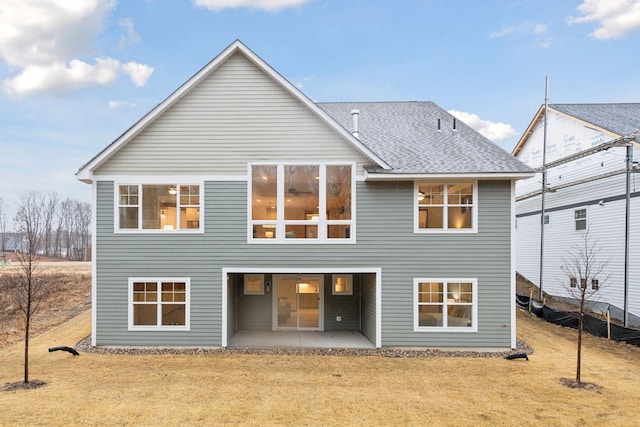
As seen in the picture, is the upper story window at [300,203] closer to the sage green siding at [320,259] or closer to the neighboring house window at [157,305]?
the sage green siding at [320,259]

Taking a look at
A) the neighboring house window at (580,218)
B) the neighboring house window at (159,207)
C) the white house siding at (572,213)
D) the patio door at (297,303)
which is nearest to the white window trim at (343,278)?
the patio door at (297,303)

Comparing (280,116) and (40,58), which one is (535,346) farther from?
(40,58)

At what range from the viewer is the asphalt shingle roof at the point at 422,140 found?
1126cm

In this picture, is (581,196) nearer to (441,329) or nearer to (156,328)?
(441,329)

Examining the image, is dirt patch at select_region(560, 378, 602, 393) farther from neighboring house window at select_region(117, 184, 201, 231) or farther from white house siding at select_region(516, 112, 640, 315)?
neighboring house window at select_region(117, 184, 201, 231)

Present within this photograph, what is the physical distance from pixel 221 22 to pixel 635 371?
32222 mm

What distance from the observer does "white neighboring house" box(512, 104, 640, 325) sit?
50.7 feet

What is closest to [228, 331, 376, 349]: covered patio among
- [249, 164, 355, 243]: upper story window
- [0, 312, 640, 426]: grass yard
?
[0, 312, 640, 426]: grass yard

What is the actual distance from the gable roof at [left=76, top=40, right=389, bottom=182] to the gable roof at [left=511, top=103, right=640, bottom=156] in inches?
505

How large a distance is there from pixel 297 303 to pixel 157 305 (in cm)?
473

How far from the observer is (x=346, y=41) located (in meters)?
33.5

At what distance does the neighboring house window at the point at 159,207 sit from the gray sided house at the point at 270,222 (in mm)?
31

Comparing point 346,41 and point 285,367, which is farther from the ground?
point 346,41

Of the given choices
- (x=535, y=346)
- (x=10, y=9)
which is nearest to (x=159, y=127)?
(x=535, y=346)
